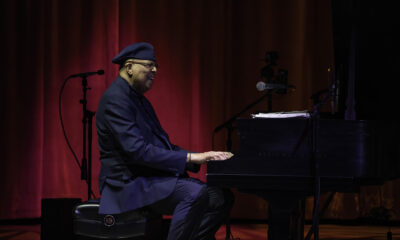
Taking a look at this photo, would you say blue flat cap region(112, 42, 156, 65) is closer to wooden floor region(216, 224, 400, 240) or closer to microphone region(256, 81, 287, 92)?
microphone region(256, 81, 287, 92)

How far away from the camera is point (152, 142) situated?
2.69 meters

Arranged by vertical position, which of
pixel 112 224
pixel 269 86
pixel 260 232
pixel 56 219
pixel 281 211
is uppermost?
pixel 269 86

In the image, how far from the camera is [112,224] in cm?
246

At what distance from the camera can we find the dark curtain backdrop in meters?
4.89

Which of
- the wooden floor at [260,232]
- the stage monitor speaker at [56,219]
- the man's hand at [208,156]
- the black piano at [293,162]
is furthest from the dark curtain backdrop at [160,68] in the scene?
the black piano at [293,162]

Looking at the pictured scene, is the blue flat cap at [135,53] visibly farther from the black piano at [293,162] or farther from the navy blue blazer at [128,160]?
the black piano at [293,162]

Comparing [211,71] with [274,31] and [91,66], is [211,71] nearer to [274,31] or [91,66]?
[274,31]

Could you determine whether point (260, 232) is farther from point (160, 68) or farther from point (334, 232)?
point (160, 68)

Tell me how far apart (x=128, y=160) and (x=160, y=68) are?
9.08 ft

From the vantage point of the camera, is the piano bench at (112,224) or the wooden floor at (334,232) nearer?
the piano bench at (112,224)

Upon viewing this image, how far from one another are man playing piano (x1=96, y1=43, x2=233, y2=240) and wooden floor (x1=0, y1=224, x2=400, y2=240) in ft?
5.77

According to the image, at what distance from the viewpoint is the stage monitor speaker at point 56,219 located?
347 cm

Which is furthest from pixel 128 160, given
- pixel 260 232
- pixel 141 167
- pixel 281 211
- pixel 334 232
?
pixel 334 232

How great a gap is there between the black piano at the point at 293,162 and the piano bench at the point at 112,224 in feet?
1.55
